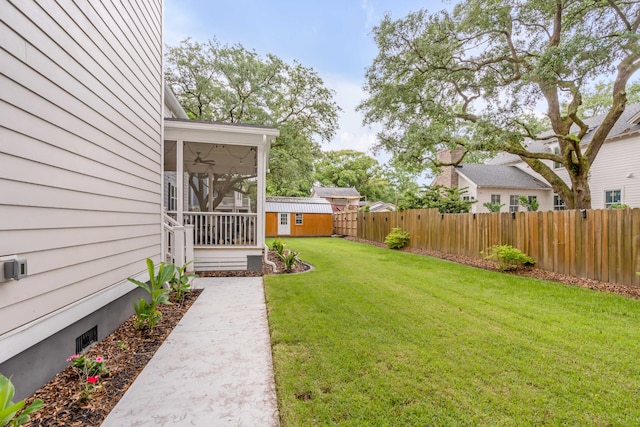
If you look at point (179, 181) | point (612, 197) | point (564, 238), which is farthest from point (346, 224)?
point (179, 181)

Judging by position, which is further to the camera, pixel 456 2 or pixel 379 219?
pixel 379 219

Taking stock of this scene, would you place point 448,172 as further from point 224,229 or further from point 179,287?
point 179,287

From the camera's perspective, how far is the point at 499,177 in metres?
16.6

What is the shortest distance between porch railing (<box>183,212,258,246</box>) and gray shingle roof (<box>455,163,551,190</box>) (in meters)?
13.4

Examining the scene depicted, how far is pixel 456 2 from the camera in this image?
965 centimetres

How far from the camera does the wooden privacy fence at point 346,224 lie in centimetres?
1711

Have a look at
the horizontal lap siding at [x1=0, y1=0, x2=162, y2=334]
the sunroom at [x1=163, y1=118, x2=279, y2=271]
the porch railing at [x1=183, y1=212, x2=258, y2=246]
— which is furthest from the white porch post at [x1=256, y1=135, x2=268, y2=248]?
the horizontal lap siding at [x1=0, y1=0, x2=162, y2=334]

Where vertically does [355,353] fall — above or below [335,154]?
below

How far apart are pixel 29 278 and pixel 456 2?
40.9 ft

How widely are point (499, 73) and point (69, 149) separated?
1290 centimetres

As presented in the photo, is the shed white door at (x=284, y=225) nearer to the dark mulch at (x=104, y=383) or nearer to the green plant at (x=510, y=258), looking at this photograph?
the green plant at (x=510, y=258)

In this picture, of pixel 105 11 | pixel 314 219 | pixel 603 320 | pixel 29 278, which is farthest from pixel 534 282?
pixel 314 219

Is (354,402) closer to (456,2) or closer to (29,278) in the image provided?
(29,278)

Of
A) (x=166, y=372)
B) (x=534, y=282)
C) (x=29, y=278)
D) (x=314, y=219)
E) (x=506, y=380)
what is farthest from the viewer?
(x=314, y=219)
